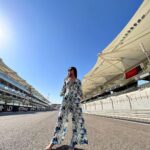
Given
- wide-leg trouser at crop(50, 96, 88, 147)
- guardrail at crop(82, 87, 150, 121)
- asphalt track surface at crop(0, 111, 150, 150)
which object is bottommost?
asphalt track surface at crop(0, 111, 150, 150)

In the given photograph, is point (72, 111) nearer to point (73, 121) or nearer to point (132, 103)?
point (73, 121)

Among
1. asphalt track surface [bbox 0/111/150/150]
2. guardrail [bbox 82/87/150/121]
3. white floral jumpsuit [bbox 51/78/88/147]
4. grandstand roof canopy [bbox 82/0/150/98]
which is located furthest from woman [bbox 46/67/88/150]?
grandstand roof canopy [bbox 82/0/150/98]

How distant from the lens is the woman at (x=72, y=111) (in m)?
3.46

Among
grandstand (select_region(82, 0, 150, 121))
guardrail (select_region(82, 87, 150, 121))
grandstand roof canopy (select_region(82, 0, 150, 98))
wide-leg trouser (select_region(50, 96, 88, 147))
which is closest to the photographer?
wide-leg trouser (select_region(50, 96, 88, 147))

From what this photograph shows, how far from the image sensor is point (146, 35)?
58.8 feet

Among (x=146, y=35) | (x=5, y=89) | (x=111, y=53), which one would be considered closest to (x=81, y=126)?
(x=146, y=35)

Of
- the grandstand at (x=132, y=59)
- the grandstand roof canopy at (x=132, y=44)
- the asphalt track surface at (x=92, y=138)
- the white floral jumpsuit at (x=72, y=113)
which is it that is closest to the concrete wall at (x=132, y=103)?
the grandstand at (x=132, y=59)

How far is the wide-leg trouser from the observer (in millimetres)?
3455

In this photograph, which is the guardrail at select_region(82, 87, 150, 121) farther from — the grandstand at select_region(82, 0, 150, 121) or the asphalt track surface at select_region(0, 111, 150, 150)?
the asphalt track surface at select_region(0, 111, 150, 150)

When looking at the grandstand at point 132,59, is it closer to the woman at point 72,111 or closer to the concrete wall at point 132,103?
the concrete wall at point 132,103

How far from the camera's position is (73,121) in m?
3.61

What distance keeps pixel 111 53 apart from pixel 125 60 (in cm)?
448

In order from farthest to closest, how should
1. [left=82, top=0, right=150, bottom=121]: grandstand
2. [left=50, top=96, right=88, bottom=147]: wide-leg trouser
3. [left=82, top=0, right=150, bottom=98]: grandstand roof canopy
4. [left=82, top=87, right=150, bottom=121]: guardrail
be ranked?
[left=82, top=0, right=150, bottom=98]: grandstand roof canopy < [left=82, top=0, right=150, bottom=121]: grandstand < [left=82, top=87, right=150, bottom=121]: guardrail < [left=50, top=96, right=88, bottom=147]: wide-leg trouser

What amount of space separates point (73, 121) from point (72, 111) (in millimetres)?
216
